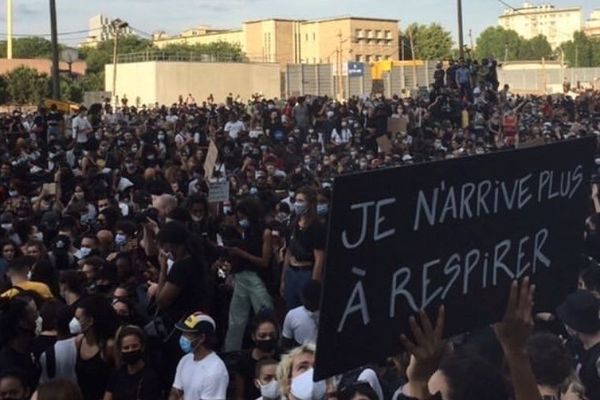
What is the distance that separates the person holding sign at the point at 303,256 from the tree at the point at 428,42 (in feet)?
321

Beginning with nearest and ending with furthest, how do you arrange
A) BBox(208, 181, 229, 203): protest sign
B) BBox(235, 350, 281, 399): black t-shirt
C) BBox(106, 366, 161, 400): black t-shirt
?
BBox(106, 366, 161, 400): black t-shirt < BBox(235, 350, 281, 399): black t-shirt < BBox(208, 181, 229, 203): protest sign

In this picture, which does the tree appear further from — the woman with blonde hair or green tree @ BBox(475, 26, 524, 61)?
the woman with blonde hair

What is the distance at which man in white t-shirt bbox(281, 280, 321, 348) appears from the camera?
622cm

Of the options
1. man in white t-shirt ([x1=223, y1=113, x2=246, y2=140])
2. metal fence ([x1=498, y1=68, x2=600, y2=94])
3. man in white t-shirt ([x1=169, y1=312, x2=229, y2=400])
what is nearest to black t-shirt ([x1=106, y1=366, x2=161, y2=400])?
man in white t-shirt ([x1=169, y1=312, x2=229, y2=400])

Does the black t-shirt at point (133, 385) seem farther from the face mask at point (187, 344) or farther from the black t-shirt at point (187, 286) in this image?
the black t-shirt at point (187, 286)

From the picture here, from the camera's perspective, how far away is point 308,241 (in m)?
7.29

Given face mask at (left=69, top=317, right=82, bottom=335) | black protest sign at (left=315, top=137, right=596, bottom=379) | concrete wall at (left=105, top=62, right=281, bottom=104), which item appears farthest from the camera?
concrete wall at (left=105, top=62, right=281, bottom=104)

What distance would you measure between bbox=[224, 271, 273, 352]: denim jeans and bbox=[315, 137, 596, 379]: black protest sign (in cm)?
393

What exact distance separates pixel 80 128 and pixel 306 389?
43.8 ft

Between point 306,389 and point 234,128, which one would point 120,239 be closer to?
point 306,389

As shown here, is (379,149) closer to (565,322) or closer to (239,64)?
(565,322)

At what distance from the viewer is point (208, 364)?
5359 mm

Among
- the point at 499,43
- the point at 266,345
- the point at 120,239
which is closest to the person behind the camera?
the point at 266,345

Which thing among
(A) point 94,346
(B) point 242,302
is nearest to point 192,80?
(B) point 242,302
